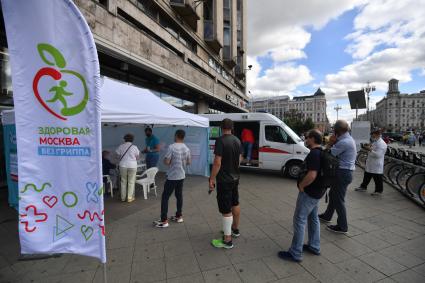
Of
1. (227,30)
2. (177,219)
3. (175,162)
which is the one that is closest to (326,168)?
(175,162)

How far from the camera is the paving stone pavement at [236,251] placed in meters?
2.74

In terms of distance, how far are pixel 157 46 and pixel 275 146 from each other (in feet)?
28.5

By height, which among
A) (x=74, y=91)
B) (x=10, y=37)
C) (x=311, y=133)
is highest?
(x=10, y=37)

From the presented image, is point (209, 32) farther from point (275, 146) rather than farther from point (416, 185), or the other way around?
point (416, 185)

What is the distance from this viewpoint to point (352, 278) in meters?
2.71

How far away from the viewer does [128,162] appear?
536cm

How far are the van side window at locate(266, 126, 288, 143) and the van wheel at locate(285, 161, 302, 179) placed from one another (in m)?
0.91

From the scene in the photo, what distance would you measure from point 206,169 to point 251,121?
2760mm

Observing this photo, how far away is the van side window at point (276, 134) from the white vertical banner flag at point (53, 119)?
7228mm

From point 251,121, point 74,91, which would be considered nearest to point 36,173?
point 74,91

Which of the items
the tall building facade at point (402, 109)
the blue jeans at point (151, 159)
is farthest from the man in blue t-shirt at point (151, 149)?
the tall building facade at point (402, 109)

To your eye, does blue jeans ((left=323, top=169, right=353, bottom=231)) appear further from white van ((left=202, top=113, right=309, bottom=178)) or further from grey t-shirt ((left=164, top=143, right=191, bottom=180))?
white van ((left=202, top=113, right=309, bottom=178))

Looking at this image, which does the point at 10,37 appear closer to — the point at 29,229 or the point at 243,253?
the point at 29,229

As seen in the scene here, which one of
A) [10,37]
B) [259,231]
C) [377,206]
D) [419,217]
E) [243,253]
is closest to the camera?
[10,37]
